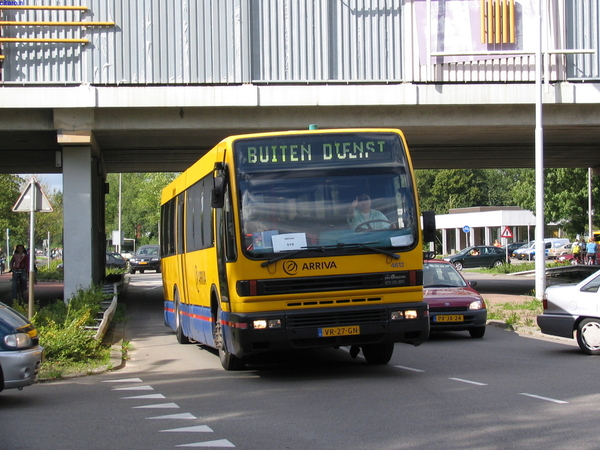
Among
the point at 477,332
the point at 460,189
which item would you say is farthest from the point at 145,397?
the point at 460,189

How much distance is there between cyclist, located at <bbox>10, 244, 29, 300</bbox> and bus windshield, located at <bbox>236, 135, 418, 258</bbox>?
18410 millimetres

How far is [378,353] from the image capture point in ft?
40.9

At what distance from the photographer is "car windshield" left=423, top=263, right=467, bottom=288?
17234mm

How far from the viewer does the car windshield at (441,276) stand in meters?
17.2

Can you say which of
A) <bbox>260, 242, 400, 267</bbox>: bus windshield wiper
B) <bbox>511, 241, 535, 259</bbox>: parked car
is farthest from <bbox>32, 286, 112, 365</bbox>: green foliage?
<bbox>511, 241, 535, 259</bbox>: parked car

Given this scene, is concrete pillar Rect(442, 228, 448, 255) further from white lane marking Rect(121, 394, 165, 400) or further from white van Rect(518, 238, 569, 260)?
white lane marking Rect(121, 394, 165, 400)

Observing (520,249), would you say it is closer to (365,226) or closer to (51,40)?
(51,40)

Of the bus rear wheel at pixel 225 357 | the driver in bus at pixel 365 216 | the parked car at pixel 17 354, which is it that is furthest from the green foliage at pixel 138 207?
the parked car at pixel 17 354

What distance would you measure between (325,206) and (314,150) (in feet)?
2.64

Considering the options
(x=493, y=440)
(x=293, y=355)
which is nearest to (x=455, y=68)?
(x=293, y=355)

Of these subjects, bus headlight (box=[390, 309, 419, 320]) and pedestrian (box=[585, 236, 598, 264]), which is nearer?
bus headlight (box=[390, 309, 419, 320])

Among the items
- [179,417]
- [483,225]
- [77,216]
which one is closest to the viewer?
[179,417]

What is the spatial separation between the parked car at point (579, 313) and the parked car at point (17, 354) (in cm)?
798

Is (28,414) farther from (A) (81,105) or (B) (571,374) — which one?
(A) (81,105)
